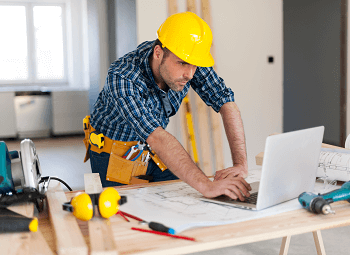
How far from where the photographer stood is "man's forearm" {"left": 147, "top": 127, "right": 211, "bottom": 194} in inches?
49.0

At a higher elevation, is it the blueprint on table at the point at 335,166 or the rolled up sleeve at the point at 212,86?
the rolled up sleeve at the point at 212,86

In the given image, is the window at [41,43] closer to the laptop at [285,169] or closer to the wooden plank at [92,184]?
the wooden plank at [92,184]

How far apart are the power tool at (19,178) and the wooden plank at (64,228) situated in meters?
0.06

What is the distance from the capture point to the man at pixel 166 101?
1.33m

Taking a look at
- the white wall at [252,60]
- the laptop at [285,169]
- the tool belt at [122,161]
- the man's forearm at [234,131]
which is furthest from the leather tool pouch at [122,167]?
the white wall at [252,60]

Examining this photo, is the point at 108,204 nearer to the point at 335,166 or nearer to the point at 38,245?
the point at 38,245

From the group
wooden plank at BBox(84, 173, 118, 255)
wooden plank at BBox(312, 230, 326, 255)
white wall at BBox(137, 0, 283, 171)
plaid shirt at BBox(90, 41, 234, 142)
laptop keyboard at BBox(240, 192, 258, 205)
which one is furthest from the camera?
white wall at BBox(137, 0, 283, 171)

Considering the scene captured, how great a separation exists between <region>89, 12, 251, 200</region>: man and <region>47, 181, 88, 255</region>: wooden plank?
39cm

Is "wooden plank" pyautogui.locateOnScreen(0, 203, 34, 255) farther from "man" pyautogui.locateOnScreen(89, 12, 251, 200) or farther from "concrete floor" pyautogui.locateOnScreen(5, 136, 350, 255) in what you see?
"concrete floor" pyautogui.locateOnScreen(5, 136, 350, 255)

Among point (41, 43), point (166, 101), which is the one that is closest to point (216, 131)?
point (166, 101)

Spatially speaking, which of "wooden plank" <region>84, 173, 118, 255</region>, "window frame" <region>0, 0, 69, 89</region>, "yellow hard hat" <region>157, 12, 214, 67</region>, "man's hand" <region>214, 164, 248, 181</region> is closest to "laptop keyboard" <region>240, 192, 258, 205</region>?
"man's hand" <region>214, 164, 248, 181</region>

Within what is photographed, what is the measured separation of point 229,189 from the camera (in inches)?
46.5

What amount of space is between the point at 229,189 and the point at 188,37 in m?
0.63

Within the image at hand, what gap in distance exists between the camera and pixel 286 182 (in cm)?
112
